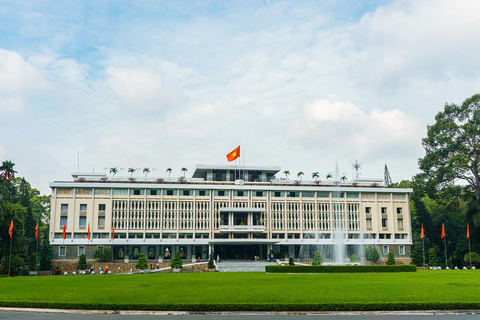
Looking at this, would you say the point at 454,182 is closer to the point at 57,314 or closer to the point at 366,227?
the point at 366,227

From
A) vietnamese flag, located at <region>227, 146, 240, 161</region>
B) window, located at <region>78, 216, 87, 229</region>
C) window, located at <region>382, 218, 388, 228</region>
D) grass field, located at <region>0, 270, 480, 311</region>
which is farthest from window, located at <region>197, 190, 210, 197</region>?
grass field, located at <region>0, 270, 480, 311</region>

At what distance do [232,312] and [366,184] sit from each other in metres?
67.5

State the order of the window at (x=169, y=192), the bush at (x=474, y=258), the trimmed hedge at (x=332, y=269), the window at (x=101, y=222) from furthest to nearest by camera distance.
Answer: the window at (x=169, y=192)
the window at (x=101, y=222)
the bush at (x=474, y=258)
the trimmed hedge at (x=332, y=269)

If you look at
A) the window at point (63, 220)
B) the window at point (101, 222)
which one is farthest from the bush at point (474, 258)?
the window at point (63, 220)

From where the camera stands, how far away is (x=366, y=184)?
8362cm

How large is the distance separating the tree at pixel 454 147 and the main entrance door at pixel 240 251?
28.3 meters

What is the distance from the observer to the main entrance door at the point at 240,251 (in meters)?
75.8

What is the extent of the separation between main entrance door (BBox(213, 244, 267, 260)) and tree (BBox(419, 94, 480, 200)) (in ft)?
92.8

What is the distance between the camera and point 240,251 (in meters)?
76.5

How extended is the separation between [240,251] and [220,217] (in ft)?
20.8

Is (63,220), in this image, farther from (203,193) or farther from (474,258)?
(474,258)

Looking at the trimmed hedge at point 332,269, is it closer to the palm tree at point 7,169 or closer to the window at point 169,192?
the window at point 169,192

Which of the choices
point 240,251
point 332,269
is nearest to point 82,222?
point 240,251

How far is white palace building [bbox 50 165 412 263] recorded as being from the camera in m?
72.5
